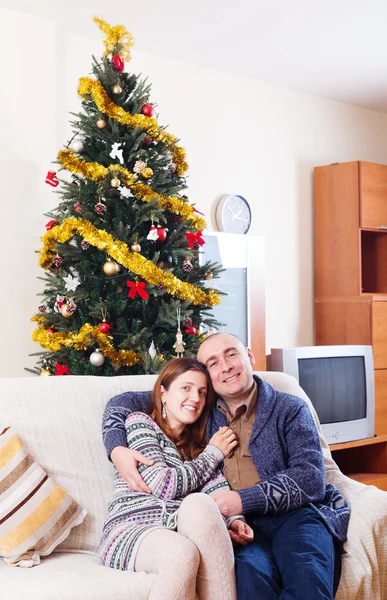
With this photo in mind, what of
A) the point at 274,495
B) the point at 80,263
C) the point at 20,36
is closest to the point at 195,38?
the point at 20,36

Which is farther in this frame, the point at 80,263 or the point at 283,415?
the point at 80,263

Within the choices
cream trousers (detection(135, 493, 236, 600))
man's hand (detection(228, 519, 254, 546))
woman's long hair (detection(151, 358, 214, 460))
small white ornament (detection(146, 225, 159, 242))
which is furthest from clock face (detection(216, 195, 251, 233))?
cream trousers (detection(135, 493, 236, 600))

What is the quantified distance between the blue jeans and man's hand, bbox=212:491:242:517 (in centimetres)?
10

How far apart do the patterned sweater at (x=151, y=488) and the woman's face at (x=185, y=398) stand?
0.07 meters

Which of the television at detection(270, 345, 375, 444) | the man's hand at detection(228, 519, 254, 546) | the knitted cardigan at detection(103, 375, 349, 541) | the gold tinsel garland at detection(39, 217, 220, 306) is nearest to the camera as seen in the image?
the man's hand at detection(228, 519, 254, 546)

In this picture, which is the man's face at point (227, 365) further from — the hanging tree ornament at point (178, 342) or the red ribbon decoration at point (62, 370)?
the red ribbon decoration at point (62, 370)

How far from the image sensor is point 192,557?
1921 mm

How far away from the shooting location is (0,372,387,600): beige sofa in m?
2.21

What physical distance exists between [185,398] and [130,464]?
274mm

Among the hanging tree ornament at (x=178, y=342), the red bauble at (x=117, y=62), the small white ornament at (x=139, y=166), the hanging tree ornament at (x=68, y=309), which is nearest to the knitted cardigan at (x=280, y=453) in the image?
the hanging tree ornament at (x=178, y=342)

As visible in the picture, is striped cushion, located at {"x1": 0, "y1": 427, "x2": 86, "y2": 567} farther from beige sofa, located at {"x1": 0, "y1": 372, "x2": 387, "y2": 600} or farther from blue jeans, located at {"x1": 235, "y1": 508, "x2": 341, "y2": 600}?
blue jeans, located at {"x1": 235, "y1": 508, "x2": 341, "y2": 600}

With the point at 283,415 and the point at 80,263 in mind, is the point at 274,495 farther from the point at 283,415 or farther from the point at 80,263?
the point at 80,263

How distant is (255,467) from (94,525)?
520 millimetres

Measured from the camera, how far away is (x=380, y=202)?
18.2 ft
